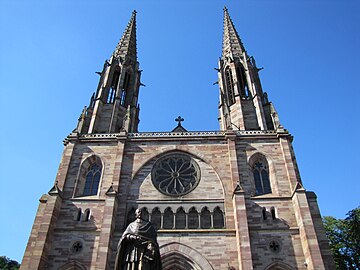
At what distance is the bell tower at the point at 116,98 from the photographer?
23.3 metres

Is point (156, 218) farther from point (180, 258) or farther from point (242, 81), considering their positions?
point (242, 81)

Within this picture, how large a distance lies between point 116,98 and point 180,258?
14.0 metres

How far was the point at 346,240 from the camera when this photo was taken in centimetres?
2441

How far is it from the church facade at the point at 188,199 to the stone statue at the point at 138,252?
9.21 m

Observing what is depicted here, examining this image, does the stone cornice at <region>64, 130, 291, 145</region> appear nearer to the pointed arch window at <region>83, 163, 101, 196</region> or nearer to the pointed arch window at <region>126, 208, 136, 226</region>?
the pointed arch window at <region>83, 163, 101, 196</region>

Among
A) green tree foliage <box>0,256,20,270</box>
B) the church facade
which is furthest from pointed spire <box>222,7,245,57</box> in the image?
green tree foliage <box>0,256,20,270</box>

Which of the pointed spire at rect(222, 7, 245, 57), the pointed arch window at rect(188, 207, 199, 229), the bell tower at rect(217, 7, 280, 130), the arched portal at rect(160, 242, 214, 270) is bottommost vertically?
the arched portal at rect(160, 242, 214, 270)

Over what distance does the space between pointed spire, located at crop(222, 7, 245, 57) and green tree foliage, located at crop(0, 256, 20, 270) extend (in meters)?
32.2

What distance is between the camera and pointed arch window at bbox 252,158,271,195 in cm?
1870

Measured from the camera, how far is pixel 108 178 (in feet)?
62.1

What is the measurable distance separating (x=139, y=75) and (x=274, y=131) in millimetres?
14387

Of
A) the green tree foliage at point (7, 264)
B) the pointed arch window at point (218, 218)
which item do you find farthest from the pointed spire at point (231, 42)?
the green tree foliage at point (7, 264)

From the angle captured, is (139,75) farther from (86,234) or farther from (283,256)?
(283,256)

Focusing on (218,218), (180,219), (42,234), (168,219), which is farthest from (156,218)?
(42,234)
